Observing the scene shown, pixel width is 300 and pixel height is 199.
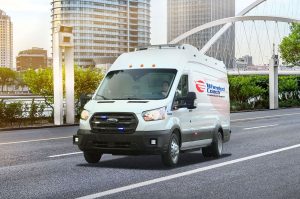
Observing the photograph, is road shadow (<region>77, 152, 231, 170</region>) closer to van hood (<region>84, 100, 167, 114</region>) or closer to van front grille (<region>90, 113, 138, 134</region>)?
van front grille (<region>90, 113, 138, 134</region>)

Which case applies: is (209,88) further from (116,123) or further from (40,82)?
(40,82)

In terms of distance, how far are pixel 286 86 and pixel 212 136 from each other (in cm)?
3590

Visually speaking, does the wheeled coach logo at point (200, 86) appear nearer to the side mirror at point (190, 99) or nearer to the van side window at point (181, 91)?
the van side window at point (181, 91)

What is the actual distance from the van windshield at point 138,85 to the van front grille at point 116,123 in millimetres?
666

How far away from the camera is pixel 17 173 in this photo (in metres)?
10.1

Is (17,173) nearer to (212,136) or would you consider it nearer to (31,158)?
(31,158)

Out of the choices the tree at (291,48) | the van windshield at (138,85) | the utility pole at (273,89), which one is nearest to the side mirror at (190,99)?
the van windshield at (138,85)

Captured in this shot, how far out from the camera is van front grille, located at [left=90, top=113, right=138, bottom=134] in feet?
33.9

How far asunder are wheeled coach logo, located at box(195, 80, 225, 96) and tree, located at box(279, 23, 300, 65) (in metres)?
65.1

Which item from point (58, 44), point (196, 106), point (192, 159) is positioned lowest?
point (192, 159)

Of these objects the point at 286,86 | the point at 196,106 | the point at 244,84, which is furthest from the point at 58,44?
the point at 286,86

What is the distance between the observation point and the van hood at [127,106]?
10359mm

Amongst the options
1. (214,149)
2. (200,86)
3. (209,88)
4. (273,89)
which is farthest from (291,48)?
(200,86)

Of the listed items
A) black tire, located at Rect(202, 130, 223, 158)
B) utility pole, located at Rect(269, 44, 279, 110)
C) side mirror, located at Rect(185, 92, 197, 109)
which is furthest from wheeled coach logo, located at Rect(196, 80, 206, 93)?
utility pole, located at Rect(269, 44, 279, 110)
